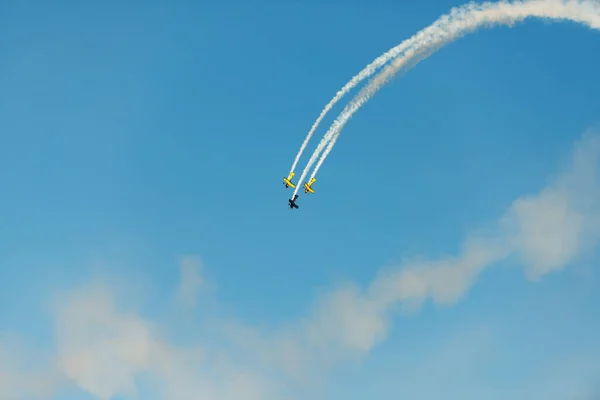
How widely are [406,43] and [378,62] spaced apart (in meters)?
3.45

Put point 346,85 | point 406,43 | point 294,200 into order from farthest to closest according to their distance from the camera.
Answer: point 294,200
point 346,85
point 406,43

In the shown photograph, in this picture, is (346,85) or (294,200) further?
(294,200)

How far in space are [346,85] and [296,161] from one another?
10.3m

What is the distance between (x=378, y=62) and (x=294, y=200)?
779 inches

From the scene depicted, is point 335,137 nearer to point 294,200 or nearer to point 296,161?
point 296,161

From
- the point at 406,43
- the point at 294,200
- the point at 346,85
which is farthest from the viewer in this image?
the point at 294,200

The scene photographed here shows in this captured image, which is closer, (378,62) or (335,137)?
(378,62)

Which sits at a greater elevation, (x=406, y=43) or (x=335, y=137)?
(x=406, y=43)

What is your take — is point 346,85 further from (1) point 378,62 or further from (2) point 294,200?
(2) point 294,200

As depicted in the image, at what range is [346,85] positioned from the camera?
218 feet

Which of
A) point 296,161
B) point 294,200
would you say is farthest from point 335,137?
point 294,200

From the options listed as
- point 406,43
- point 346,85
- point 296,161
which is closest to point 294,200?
point 296,161

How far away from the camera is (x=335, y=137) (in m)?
68.4

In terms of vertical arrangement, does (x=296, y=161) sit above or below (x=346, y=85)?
below
